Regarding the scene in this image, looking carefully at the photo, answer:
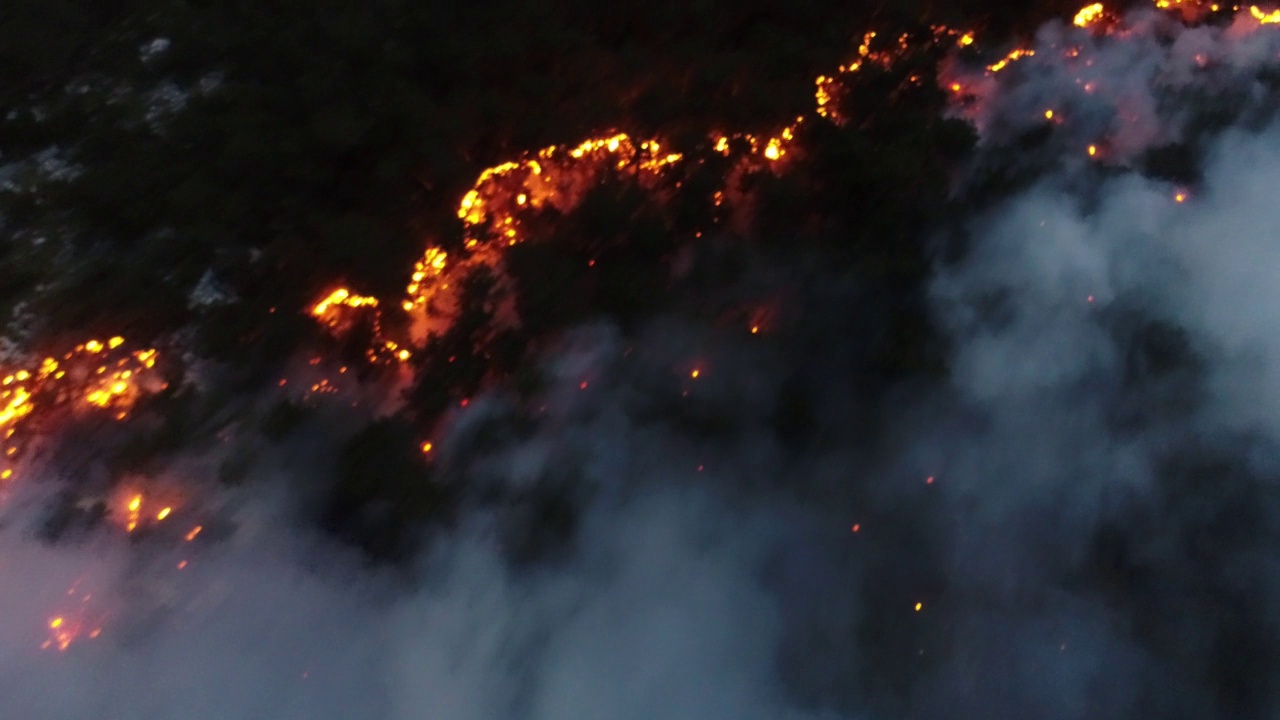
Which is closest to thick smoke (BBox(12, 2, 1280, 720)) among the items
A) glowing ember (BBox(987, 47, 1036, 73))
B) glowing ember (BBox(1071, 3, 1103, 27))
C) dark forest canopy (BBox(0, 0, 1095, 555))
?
dark forest canopy (BBox(0, 0, 1095, 555))

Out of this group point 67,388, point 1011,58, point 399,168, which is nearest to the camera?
point 67,388

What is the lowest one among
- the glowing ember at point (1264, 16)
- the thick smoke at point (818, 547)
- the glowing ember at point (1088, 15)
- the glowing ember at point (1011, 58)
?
the thick smoke at point (818, 547)

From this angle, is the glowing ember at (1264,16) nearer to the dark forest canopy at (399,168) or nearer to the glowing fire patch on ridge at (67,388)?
the dark forest canopy at (399,168)

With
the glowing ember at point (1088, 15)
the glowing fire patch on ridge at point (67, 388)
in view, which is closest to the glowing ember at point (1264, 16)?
the glowing ember at point (1088, 15)

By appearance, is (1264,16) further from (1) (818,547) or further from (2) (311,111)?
(2) (311,111)

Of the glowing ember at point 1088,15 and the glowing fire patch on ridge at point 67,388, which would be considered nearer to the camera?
the glowing fire patch on ridge at point 67,388

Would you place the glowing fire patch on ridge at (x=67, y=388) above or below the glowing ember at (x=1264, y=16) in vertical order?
above

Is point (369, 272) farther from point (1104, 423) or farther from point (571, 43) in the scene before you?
point (1104, 423)

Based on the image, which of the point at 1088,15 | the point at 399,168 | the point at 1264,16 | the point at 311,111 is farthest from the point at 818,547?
the point at 1264,16
